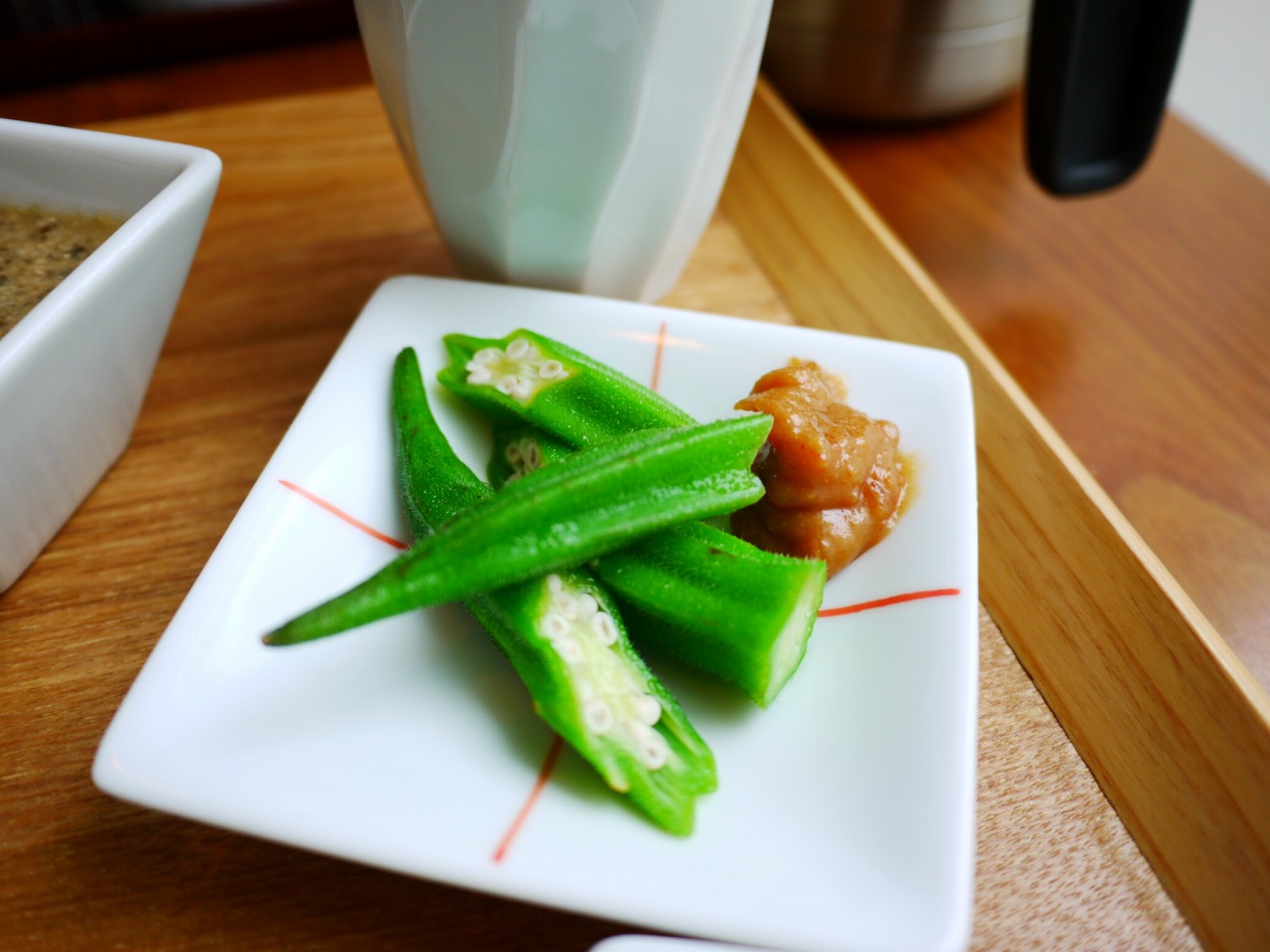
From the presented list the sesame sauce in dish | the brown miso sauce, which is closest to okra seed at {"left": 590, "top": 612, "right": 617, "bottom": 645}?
the sesame sauce in dish

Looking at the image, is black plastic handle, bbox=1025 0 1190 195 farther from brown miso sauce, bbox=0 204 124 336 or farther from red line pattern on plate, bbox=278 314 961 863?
brown miso sauce, bbox=0 204 124 336

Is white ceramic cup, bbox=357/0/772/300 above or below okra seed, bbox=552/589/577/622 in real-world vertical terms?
above

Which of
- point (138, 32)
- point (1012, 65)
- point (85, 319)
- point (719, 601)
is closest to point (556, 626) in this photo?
point (719, 601)

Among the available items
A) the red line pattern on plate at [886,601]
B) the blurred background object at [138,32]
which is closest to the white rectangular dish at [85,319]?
the red line pattern on plate at [886,601]

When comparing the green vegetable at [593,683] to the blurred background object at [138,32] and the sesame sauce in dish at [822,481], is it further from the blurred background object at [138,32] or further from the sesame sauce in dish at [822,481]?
the blurred background object at [138,32]

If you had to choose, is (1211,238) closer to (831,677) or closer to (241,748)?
(831,677)


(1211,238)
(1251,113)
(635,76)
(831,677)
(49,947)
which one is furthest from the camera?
(1251,113)

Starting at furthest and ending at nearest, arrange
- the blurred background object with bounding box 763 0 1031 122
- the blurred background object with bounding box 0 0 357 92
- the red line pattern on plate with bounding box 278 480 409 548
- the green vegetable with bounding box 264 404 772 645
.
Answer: the blurred background object with bounding box 0 0 357 92
the blurred background object with bounding box 763 0 1031 122
the red line pattern on plate with bounding box 278 480 409 548
the green vegetable with bounding box 264 404 772 645

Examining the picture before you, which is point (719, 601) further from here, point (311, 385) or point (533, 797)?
point (311, 385)

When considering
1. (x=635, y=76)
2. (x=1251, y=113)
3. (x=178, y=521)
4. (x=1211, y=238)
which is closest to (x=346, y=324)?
(x=178, y=521)
